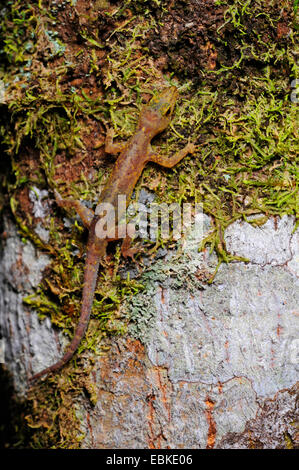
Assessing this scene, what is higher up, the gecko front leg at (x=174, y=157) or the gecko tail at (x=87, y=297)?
the gecko front leg at (x=174, y=157)

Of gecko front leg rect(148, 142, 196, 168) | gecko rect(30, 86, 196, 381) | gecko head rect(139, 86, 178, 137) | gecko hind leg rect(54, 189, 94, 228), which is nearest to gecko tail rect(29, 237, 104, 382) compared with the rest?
gecko rect(30, 86, 196, 381)

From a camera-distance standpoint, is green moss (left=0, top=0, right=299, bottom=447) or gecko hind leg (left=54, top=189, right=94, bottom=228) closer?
green moss (left=0, top=0, right=299, bottom=447)

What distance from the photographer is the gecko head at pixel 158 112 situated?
Result: 2.40m

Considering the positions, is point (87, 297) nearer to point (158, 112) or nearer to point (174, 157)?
point (174, 157)

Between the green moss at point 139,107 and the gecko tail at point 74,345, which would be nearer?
the green moss at point 139,107

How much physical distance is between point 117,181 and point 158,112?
49cm

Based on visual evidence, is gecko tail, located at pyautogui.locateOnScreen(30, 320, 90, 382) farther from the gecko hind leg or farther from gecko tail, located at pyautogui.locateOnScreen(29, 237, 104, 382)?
the gecko hind leg

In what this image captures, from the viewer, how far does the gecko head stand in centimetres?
240

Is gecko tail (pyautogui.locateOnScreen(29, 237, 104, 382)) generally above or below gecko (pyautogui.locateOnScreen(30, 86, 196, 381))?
below

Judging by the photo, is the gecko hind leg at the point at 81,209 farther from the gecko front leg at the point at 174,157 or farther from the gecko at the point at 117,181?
the gecko front leg at the point at 174,157


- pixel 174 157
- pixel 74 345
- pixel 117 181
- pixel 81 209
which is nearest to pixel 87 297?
pixel 74 345

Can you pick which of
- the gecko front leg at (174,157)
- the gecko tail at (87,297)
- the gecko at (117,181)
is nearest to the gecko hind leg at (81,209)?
the gecko at (117,181)

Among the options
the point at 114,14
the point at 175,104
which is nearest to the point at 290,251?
the point at 175,104

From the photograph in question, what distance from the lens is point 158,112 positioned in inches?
93.4
